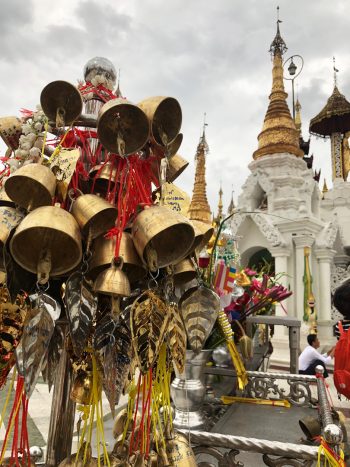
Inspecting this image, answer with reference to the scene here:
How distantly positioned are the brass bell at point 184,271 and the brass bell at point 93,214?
0.26 m

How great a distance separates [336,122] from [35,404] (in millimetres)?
19154

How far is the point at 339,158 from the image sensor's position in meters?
17.7

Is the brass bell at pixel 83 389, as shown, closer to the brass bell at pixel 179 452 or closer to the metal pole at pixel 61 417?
the metal pole at pixel 61 417

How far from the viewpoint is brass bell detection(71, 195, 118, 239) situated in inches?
30.7

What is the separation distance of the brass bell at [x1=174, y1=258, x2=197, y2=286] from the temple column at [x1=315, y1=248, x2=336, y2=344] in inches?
354

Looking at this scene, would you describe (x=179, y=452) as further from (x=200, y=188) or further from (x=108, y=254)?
(x=200, y=188)

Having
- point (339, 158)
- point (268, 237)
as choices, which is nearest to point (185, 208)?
point (268, 237)

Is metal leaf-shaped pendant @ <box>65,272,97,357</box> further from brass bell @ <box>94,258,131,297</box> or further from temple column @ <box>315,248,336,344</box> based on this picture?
temple column @ <box>315,248,336,344</box>

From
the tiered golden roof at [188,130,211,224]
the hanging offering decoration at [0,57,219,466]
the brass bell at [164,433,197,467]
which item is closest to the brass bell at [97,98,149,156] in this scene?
the hanging offering decoration at [0,57,219,466]

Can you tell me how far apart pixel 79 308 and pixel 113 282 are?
0.32 ft

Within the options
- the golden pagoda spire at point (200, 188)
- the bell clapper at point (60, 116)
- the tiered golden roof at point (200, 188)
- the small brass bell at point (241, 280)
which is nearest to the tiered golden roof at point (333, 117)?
the golden pagoda spire at point (200, 188)

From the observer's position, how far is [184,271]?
3.25 ft

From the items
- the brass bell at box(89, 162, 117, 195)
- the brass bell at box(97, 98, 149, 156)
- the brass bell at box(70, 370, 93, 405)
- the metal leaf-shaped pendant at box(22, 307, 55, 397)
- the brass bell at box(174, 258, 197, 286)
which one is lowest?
the brass bell at box(70, 370, 93, 405)

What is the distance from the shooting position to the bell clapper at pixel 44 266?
734 millimetres
